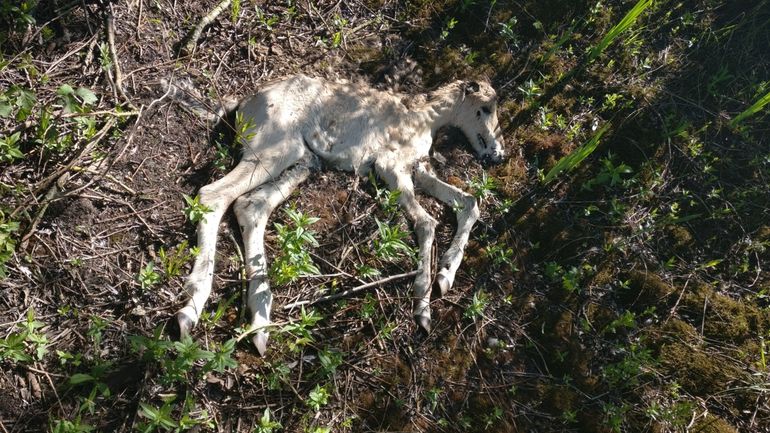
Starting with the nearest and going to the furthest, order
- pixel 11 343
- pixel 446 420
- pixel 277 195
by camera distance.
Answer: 1. pixel 11 343
2. pixel 446 420
3. pixel 277 195

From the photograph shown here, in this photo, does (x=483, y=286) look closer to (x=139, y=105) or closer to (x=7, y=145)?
(x=139, y=105)

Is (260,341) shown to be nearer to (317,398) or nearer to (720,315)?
(317,398)

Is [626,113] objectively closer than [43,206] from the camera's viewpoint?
No

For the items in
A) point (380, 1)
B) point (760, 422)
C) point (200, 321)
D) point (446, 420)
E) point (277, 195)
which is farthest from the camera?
point (380, 1)

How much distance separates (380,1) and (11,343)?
13.4 ft

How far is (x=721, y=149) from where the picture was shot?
5.35m

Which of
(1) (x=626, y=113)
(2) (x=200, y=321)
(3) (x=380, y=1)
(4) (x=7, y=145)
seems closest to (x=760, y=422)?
(1) (x=626, y=113)

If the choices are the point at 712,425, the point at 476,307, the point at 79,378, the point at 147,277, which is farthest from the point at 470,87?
the point at 79,378

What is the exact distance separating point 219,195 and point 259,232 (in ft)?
1.18

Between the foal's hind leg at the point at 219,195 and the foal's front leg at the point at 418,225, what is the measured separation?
762 millimetres

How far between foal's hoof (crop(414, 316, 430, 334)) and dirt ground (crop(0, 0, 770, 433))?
0.27 feet

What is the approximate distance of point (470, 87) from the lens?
4.78m

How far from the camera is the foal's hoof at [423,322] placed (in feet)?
12.1

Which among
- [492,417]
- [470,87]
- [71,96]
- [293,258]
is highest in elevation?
[71,96]
